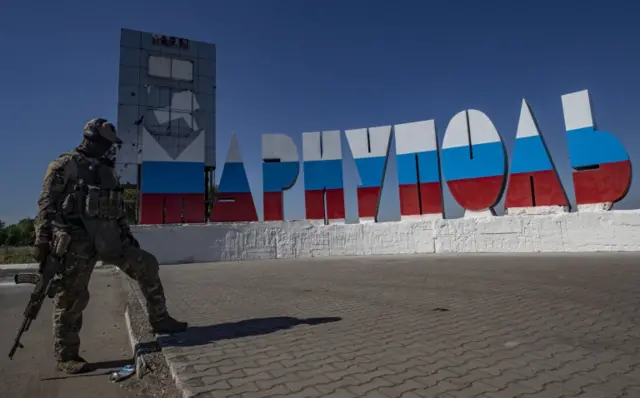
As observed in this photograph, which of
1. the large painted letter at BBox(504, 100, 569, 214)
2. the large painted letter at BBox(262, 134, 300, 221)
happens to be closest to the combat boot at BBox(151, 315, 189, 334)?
the large painted letter at BBox(262, 134, 300, 221)

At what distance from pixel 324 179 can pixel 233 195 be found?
4.00m

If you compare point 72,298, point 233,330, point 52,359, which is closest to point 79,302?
point 72,298

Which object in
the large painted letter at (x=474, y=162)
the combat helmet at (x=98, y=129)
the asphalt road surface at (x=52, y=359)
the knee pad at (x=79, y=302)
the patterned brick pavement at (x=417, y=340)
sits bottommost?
the asphalt road surface at (x=52, y=359)

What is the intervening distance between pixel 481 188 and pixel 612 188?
3.78m

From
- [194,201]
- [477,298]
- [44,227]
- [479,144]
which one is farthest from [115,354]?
[479,144]

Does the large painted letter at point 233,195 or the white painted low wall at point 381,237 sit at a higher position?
the large painted letter at point 233,195

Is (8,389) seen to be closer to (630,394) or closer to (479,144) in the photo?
(630,394)

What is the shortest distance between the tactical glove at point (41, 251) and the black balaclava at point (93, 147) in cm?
102

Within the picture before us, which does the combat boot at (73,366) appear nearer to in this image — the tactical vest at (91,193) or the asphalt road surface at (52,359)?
the asphalt road surface at (52,359)

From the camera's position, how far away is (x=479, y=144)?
13.4m

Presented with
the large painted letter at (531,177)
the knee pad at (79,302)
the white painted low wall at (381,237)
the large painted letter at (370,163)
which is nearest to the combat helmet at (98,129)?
the knee pad at (79,302)

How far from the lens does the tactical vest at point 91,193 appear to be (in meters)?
3.53

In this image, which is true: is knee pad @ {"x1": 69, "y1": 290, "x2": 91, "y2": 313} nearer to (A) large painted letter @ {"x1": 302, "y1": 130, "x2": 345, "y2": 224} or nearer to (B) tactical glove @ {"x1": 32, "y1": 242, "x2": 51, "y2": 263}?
(B) tactical glove @ {"x1": 32, "y1": 242, "x2": 51, "y2": 263}

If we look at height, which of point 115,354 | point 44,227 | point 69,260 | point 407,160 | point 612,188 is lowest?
point 115,354
